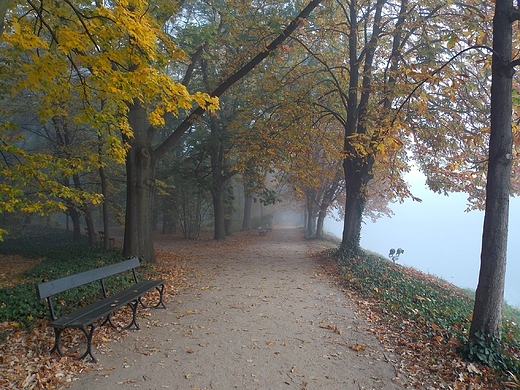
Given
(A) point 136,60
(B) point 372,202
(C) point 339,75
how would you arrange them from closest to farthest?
(A) point 136,60 → (C) point 339,75 → (B) point 372,202

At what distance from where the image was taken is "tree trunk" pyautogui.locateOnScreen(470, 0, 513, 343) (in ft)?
15.6

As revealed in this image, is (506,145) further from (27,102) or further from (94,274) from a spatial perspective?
(27,102)

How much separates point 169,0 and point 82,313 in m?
7.64

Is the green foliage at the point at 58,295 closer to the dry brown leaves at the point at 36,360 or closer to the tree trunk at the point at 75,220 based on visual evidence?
the dry brown leaves at the point at 36,360

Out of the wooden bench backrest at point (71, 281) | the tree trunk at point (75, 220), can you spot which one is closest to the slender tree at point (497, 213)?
the wooden bench backrest at point (71, 281)

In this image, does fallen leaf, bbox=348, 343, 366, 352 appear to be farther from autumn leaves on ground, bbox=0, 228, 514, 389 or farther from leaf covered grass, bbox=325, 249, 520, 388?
leaf covered grass, bbox=325, 249, 520, 388

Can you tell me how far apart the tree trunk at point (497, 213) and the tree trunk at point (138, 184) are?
28.2 ft

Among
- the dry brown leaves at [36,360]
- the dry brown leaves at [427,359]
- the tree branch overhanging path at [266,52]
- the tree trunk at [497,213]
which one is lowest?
the dry brown leaves at [36,360]

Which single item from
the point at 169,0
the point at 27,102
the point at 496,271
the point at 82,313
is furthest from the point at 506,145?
the point at 27,102

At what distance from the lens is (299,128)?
13.2 meters

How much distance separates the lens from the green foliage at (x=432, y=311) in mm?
4578

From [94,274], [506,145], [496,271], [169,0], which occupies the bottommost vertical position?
[94,274]

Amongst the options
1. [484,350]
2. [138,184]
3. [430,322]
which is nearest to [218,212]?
[138,184]

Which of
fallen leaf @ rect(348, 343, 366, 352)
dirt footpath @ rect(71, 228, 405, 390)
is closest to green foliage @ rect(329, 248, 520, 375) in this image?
dirt footpath @ rect(71, 228, 405, 390)
